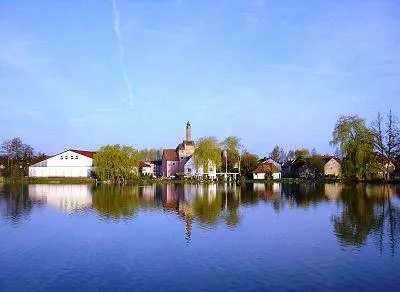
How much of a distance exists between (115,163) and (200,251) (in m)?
60.4

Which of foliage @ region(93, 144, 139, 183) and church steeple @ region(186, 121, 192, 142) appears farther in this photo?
church steeple @ region(186, 121, 192, 142)

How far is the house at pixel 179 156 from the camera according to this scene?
10194 cm

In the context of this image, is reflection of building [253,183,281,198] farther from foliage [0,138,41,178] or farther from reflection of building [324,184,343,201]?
foliage [0,138,41,178]

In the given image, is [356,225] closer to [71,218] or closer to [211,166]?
[71,218]

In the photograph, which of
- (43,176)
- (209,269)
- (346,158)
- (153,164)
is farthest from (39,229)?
(153,164)

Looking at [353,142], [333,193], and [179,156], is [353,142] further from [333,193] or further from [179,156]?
[179,156]

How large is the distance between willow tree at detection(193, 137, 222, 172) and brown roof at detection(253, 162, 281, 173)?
1310 centimetres

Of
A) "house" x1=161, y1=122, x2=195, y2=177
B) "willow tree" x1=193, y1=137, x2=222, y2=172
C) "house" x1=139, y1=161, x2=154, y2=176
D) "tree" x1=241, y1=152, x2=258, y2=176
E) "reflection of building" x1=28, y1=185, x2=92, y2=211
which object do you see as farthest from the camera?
"house" x1=139, y1=161, x2=154, y2=176

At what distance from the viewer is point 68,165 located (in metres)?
Result: 89.2

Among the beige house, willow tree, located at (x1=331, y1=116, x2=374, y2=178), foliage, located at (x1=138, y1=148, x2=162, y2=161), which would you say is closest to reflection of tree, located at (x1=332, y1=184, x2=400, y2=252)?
willow tree, located at (x1=331, y1=116, x2=374, y2=178)

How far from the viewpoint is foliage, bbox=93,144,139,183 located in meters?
75.4

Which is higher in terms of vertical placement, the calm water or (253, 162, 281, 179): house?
(253, 162, 281, 179): house

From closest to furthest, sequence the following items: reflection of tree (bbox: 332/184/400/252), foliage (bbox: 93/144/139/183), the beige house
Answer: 1. reflection of tree (bbox: 332/184/400/252)
2. foliage (bbox: 93/144/139/183)
3. the beige house

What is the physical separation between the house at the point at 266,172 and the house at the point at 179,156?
16020 mm
